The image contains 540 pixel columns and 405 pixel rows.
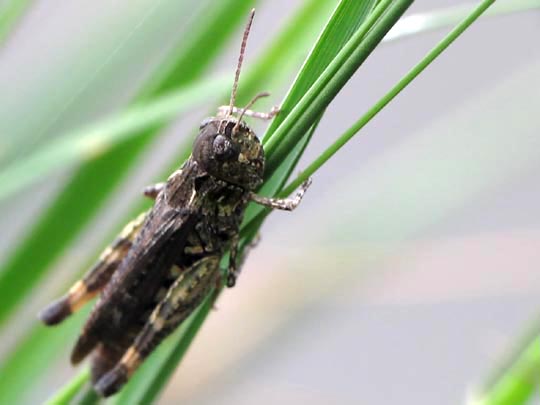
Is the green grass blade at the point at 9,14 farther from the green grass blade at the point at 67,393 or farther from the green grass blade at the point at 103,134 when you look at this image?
the green grass blade at the point at 67,393

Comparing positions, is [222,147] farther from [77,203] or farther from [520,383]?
[520,383]

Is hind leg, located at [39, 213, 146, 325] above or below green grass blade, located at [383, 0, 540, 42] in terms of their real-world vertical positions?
below

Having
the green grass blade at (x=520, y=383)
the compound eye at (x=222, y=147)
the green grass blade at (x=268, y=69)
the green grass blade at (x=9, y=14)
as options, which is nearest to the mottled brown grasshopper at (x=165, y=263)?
the compound eye at (x=222, y=147)

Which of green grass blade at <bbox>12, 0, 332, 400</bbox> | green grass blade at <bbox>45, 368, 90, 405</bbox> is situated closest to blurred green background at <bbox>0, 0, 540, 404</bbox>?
green grass blade at <bbox>12, 0, 332, 400</bbox>

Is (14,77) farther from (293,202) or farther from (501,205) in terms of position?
(501,205)

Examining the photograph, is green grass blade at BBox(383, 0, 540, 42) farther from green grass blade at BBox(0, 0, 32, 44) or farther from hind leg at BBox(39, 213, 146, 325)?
green grass blade at BBox(0, 0, 32, 44)

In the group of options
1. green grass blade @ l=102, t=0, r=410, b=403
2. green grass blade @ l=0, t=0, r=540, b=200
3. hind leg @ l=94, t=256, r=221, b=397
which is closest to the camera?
green grass blade @ l=102, t=0, r=410, b=403
